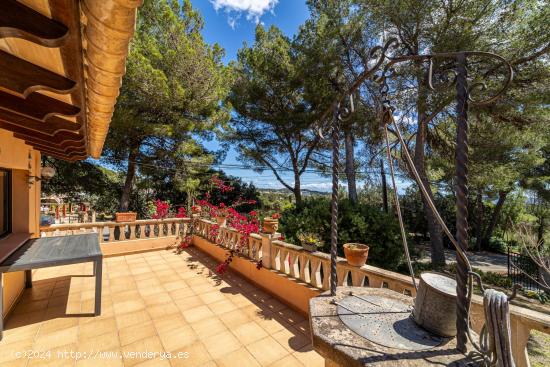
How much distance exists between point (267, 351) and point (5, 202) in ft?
15.6

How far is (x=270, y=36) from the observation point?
381 inches

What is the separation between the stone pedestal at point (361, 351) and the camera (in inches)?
37.9

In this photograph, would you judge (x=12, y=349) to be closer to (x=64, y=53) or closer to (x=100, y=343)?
(x=100, y=343)

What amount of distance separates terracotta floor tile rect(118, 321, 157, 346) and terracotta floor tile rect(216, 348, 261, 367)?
966mm

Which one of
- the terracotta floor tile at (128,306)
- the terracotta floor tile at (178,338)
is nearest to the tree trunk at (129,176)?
the terracotta floor tile at (128,306)

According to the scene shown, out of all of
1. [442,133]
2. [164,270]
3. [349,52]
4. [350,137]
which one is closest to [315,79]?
[349,52]

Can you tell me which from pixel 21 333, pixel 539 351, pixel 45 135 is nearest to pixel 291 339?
pixel 21 333

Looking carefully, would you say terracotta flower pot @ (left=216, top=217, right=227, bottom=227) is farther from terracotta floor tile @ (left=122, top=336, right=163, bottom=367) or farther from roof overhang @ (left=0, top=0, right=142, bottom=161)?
roof overhang @ (left=0, top=0, right=142, bottom=161)

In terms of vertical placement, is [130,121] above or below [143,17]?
below

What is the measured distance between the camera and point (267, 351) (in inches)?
98.1

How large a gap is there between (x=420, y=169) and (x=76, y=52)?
26.7 feet

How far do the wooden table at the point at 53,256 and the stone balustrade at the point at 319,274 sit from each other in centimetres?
223

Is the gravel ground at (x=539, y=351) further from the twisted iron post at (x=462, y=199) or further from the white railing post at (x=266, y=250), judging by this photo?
the twisted iron post at (x=462, y=199)

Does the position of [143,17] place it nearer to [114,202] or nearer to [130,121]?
[130,121]
